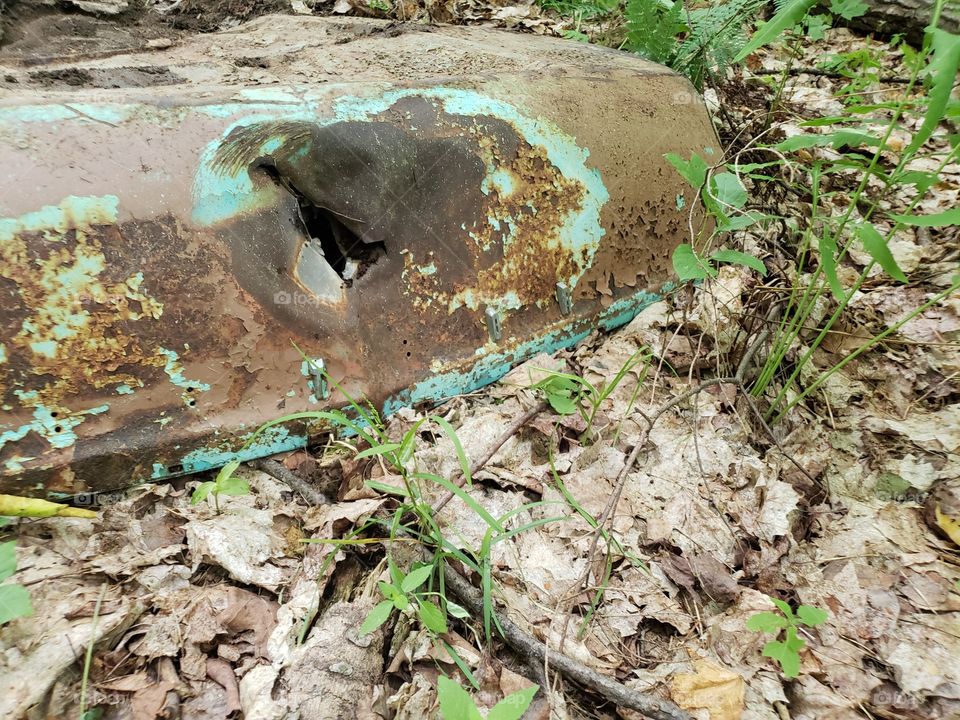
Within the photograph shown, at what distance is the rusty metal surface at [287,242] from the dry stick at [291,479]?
0.21ft

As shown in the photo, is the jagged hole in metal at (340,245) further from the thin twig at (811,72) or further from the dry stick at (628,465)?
the thin twig at (811,72)

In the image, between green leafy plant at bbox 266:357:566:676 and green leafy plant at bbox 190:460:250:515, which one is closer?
green leafy plant at bbox 266:357:566:676

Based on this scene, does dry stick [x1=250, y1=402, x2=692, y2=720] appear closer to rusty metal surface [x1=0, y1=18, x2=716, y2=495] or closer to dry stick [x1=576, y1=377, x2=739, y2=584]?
dry stick [x1=576, y1=377, x2=739, y2=584]

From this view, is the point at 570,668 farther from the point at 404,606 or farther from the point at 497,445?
the point at 497,445

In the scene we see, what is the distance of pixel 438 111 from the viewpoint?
1704mm

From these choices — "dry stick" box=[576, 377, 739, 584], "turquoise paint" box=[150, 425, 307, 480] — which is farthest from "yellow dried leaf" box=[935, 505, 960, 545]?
"turquoise paint" box=[150, 425, 307, 480]

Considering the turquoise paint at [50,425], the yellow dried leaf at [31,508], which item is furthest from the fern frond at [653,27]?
the yellow dried leaf at [31,508]

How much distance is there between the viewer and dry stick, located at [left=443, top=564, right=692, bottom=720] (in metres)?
1.14

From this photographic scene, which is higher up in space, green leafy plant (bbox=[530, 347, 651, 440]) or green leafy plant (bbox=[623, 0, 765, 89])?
green leafy plant (bbox=[623, 0, 765, 89])

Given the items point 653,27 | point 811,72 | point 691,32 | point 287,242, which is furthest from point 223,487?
Answer: point 811,72

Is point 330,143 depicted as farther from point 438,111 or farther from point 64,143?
point 64,143

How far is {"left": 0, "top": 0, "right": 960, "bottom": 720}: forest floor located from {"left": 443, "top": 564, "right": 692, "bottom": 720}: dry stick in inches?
2.0

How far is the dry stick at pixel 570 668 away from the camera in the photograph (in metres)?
1.14

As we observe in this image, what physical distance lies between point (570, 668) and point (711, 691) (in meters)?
0.30
